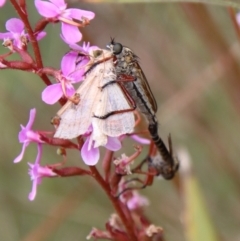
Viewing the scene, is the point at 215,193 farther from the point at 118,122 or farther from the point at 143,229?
the point at 118,122

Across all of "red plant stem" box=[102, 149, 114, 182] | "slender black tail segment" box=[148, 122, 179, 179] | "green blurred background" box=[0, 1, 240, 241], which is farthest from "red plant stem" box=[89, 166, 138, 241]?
"green blurred background" box=[0, 1, 240, 241]

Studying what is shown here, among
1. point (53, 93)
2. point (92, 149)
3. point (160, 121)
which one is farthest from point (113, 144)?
point (160, 121)

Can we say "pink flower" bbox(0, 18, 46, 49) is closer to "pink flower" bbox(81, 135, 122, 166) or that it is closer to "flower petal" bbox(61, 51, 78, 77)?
"flower petal" bbox(61, 51, 78, 77)

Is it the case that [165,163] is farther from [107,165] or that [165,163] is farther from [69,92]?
[69,92]

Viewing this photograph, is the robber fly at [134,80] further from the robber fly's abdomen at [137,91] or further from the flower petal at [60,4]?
the flower petal at [60,4]

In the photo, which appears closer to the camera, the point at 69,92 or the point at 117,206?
the point at 69,92

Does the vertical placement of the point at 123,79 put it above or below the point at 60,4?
below

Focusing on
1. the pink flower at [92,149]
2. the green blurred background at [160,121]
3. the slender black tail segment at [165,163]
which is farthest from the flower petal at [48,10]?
the green blurred background at [160,121]

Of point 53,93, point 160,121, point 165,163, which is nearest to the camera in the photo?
point 53,93
